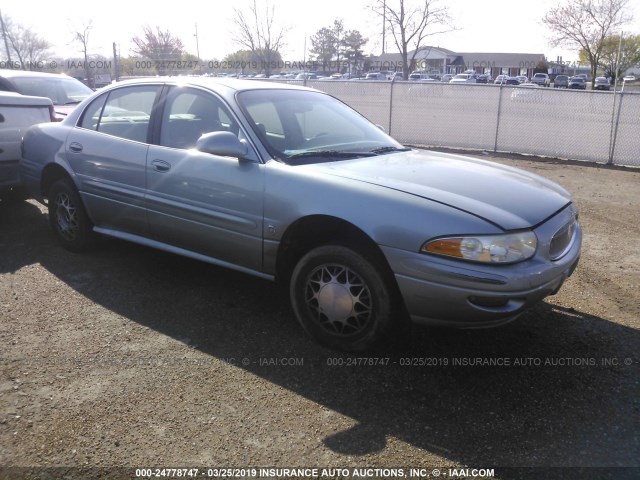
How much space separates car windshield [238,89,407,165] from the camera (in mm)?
3734

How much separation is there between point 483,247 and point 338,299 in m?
0.93

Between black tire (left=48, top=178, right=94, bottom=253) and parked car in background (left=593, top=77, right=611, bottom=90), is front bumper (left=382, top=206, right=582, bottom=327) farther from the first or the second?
parked car in background (left=593, top=77, right=611, bottom=90)

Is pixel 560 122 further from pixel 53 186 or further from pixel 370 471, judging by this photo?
pixel 370 471

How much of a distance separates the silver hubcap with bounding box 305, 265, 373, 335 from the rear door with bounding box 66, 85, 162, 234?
1695mm

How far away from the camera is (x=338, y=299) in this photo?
327cm

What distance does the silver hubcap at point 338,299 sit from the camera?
3.21 m

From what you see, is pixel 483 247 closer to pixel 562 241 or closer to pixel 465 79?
pixel 562 241

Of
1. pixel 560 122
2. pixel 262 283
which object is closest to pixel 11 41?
pixel 560 122

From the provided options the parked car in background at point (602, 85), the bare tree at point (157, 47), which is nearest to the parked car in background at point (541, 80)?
the parked car in background at point (602, 85)

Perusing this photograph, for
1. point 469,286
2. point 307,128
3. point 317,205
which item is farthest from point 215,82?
point 469,286

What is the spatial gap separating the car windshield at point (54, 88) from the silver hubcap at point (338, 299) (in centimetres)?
773

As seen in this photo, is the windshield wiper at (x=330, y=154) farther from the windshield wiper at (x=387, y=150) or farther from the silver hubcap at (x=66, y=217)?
the silver hubcap at (x=66, y=217)

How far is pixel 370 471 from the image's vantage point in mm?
2367

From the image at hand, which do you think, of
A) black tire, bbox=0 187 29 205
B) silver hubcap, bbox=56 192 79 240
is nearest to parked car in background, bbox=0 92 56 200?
black tire, bbox=0 187 29 205
